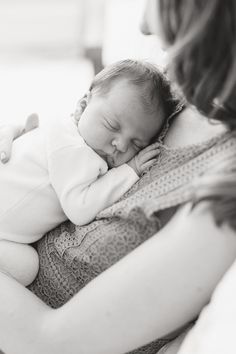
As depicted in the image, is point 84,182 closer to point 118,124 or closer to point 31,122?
point 118,124

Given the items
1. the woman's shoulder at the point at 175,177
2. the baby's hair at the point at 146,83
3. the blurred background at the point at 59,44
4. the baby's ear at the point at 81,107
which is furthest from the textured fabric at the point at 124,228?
the blurred background at the point at 59,44

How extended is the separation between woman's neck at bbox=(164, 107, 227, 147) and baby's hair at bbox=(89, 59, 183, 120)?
1.9 inches

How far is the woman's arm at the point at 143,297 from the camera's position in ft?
2.11

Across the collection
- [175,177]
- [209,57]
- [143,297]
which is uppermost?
[209,57]

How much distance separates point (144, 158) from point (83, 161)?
107 millimetres

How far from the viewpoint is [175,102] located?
0.96 meters

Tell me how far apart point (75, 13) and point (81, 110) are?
3.33 feet

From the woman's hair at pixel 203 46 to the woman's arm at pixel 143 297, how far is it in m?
0.15

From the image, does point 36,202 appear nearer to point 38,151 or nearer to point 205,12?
point 38,151

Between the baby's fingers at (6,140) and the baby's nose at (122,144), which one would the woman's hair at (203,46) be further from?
the baby's fingers at (6,140)

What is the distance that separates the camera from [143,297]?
2.19 ft

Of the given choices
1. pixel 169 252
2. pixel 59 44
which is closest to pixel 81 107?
pixel 169 252

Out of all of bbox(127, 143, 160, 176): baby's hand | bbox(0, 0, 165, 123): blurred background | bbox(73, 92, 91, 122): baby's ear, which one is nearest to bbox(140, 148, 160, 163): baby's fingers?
bbox(127, 143, 160, 176): baby's hand

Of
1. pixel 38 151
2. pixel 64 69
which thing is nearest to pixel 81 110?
pixel 38 151
